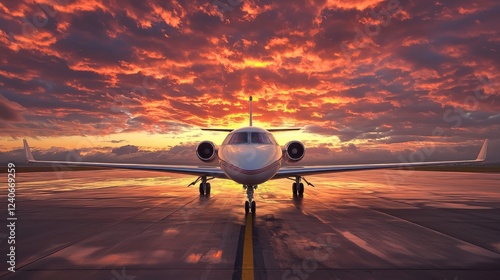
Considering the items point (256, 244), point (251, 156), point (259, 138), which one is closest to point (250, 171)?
point (251, 156)

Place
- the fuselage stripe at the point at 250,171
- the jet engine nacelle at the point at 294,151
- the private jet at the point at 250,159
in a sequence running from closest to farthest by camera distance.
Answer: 1. the fuselage stripe at the point at 250,171
2. the private jet at the point at 250,159
3. the jet engine nacelle at the point at 294,151

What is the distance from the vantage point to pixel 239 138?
450 inches

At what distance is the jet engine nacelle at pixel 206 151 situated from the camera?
1427 centimetres

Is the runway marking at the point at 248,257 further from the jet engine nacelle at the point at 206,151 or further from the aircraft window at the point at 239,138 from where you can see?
the jet engine nacelle at the point at 206,151

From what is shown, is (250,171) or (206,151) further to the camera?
(206,151)

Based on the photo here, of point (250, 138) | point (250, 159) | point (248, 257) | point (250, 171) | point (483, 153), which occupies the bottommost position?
point (248, 257)

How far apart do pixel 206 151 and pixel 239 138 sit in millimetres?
3330

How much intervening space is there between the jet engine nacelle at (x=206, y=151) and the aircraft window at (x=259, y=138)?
3.27 metres

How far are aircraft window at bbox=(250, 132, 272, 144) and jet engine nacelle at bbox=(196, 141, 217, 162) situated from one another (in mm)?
3270

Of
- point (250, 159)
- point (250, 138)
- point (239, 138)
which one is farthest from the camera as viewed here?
point (239, 138)

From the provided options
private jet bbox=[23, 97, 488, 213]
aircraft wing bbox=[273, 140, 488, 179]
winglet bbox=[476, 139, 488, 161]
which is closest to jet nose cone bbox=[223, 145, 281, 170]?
private jet bbox=[23, 97, 488, 213]

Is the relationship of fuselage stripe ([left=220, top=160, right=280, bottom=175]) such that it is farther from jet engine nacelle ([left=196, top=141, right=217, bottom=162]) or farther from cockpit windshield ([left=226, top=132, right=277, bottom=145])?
jet engine nacelle ([left=196, top=141, right=217, bottom=162])

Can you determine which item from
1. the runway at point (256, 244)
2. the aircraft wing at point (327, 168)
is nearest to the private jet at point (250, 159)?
the aircraft wing at point (327, 168)

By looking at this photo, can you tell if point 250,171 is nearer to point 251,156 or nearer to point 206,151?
point 251,156
